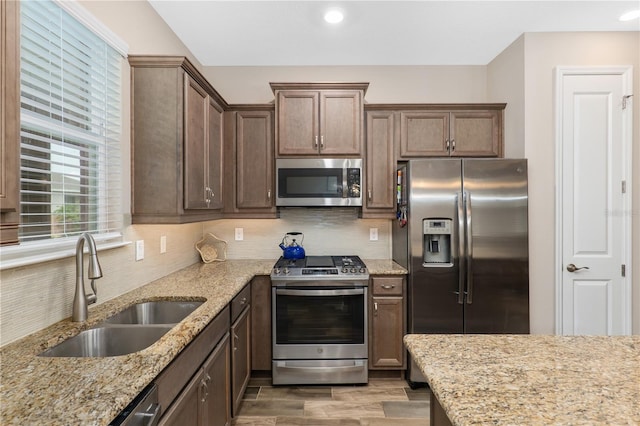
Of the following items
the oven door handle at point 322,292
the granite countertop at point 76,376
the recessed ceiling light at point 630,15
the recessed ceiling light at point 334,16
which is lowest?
the oven door handle at point 322,292

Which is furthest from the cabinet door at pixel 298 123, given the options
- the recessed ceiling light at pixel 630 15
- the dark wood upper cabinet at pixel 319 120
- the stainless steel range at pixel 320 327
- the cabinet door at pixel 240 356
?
the recessed ceiling light at pixel 630 15

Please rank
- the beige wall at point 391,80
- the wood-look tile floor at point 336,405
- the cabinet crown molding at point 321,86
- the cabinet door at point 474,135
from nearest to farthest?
the wood-look tile floor at point 336,405 < the cabinet crown molding at point 321,86 < the cabinet door at point 474,135 < the beige wall at point 391,80

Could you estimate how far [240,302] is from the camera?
7.34 feet

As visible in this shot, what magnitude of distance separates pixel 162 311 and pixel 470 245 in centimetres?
220

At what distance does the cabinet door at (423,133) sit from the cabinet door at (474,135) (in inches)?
3.3

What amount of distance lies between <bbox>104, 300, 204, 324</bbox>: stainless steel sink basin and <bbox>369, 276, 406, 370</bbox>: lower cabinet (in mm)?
1464

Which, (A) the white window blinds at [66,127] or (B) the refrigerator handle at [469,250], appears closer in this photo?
(A) the white window blinds at [66,127]

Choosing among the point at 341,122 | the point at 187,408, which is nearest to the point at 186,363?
the point at 187,408

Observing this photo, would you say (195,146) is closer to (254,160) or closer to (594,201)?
(254,160)

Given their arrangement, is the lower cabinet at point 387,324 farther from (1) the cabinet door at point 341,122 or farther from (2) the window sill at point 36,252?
(2) the window sill at point 36,252

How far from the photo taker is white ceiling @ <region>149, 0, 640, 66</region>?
7.54 ft

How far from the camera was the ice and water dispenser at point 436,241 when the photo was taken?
2.53 meters

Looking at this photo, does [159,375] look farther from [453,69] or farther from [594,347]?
[453,69]

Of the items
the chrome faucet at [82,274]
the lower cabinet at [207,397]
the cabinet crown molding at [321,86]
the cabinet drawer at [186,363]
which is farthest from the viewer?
the cabinet crown molding at [321,86]
